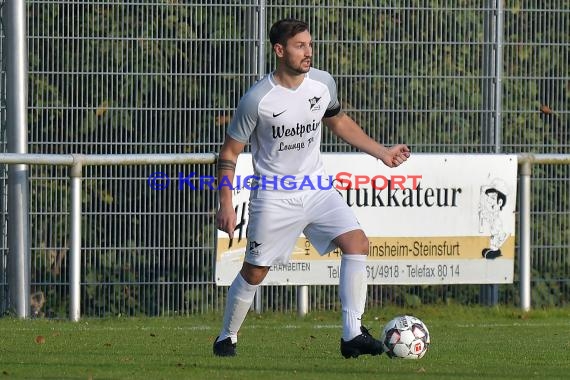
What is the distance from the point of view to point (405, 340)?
8984mm

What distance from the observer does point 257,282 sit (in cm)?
908

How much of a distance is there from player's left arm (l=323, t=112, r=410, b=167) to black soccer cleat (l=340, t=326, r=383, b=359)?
1057 mm

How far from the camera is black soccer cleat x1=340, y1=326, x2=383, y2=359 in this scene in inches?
342

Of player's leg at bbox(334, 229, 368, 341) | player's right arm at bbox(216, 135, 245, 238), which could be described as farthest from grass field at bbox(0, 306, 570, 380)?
player's right arm at bbox(216, 135, 245, 238)

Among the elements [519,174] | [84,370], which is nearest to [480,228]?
[519,174]

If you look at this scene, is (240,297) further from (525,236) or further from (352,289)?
(525,236)

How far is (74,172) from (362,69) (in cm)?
302

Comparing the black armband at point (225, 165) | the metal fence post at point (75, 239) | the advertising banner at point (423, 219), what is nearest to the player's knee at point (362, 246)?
the black armband at point (225, 165)

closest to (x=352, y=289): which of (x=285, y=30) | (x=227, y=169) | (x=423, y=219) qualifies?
(x=227, y=169)

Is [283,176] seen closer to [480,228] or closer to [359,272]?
[359,272]

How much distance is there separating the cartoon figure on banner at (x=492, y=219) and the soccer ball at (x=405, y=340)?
4.61 metres

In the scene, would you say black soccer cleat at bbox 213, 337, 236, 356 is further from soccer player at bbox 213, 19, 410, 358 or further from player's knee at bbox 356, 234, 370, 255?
player's knee at bbox 356, 234, 370, 255

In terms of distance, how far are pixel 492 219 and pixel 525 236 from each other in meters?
0.42

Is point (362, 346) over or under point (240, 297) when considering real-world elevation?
under
